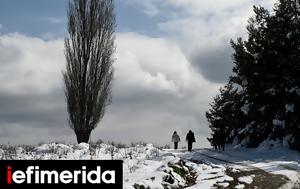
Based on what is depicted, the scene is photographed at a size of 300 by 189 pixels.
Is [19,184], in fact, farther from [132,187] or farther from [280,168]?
[280,168]

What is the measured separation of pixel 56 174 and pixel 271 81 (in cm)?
2410

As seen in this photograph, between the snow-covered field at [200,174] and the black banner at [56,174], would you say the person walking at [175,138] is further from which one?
the black banner at [56,174]

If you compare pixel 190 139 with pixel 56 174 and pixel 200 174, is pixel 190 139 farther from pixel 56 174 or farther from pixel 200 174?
pixel 56 174

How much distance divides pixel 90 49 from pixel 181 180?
79.5 feet

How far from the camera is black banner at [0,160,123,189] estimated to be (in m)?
11.1

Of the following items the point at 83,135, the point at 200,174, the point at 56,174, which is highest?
the point at 83,135

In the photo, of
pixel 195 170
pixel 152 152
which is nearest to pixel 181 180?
pixel 195 170

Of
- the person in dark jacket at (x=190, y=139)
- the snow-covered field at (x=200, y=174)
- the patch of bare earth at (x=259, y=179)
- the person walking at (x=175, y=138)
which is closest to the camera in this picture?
the snow-covered field at (x=200, y=174)

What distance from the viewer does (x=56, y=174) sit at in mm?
A: 11125

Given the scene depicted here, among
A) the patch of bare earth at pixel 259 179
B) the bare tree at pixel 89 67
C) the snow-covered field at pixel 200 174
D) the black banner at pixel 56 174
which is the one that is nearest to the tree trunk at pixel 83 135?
the bare tree at pixel 89 67

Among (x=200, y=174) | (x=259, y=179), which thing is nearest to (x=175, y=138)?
(x=200, y=174)

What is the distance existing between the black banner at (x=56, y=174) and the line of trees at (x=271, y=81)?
2138 cm

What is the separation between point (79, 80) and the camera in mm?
38500

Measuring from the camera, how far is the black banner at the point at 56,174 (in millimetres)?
11109
